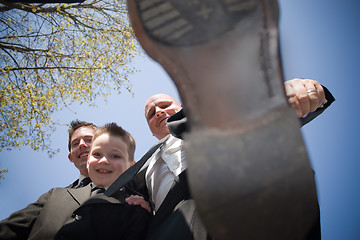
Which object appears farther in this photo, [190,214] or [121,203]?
[121,203]

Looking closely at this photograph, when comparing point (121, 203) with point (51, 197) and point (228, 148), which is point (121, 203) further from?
point (228, 148)

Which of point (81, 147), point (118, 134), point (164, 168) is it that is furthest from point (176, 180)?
point (81, 147)

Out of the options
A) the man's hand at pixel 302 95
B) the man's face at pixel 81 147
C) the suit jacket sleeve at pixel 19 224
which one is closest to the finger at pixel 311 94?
the man's hand at pixel 302 95

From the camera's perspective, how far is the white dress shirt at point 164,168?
1210mm

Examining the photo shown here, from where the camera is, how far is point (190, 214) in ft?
3.01

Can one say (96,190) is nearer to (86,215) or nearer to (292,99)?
(86,215)

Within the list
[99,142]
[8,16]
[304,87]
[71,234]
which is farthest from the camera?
[8,16]

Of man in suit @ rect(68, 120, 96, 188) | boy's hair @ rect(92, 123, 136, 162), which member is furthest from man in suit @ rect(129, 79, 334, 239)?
man in suit @ rect(68, 120, 96, 188)

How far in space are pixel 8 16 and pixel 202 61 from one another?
14.4ft

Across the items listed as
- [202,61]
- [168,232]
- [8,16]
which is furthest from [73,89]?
[202,61]

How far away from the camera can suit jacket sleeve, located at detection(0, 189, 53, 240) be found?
4.22 ft

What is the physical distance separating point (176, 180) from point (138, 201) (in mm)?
309

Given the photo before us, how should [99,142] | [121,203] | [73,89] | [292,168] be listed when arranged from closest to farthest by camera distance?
[292,168] < [121,203] < [99,142] < [73,89]

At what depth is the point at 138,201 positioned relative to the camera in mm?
1292
